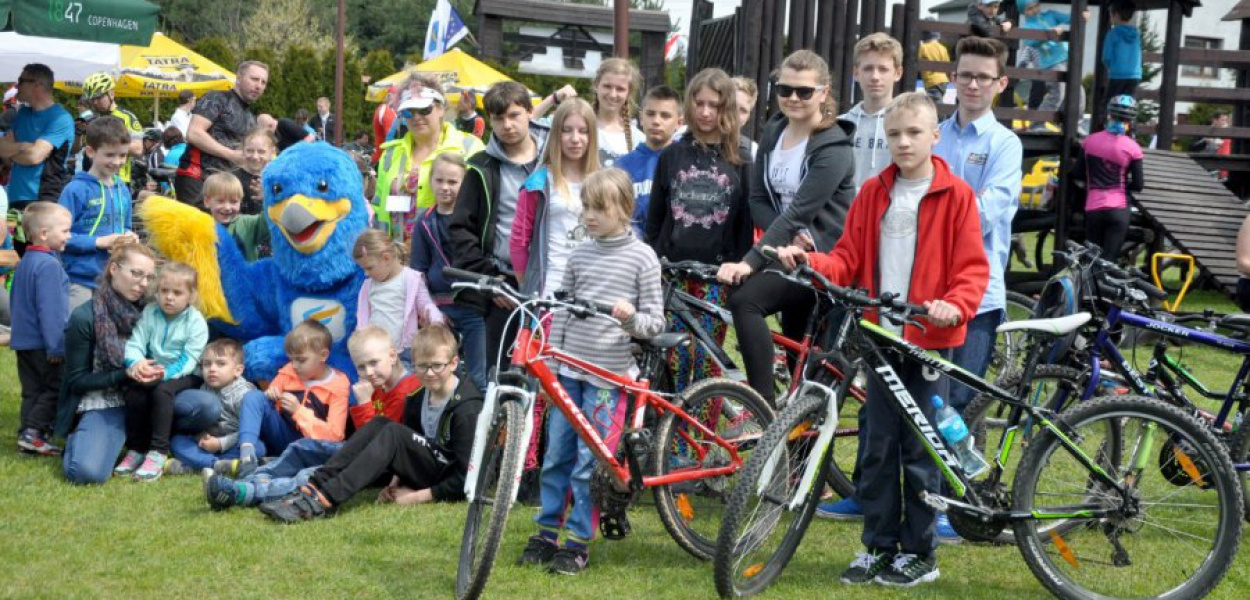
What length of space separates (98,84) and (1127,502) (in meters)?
11.6

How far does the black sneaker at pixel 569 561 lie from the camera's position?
507 cm

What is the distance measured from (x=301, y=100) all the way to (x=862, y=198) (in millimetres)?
28207

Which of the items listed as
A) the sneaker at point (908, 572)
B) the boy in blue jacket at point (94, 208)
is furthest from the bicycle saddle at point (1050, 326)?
the boy in blue jacket at point (94, 208)

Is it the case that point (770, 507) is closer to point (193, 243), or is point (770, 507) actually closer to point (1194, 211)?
point (193, 243)

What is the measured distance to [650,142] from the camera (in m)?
6.53

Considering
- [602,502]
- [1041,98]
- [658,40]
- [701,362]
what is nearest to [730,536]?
[602,502]

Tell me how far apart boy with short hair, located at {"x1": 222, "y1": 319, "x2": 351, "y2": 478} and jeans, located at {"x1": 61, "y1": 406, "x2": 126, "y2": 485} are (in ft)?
2.05

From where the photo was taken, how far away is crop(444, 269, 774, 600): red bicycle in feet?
15.4

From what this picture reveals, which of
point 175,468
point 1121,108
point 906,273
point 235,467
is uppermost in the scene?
point 1121,108

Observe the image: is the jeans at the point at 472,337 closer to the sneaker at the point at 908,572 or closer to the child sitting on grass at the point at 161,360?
the child sitting on grass at the point at 161,360

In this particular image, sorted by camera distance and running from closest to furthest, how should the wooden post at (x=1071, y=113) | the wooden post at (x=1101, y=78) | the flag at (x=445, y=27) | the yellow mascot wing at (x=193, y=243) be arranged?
the yellow mascot wing at (x=193, y=243) < the wooden post at (x=1071, y=113) < the wooden post at (x=1101, y=78) < the flag at (x=445, y=27)

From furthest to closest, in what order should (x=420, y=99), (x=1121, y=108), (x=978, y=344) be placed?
(x=1121, y=108), (x=420, y=99), (x=978, y=344)

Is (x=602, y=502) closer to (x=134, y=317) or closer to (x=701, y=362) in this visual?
(x=701, y=362)

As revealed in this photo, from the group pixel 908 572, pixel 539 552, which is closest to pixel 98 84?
pixel 539 552
